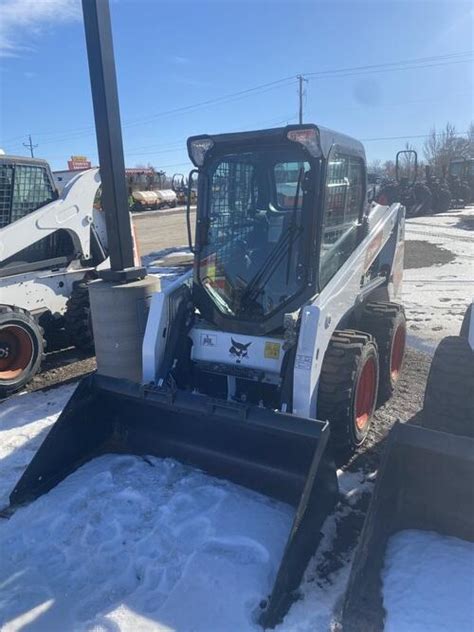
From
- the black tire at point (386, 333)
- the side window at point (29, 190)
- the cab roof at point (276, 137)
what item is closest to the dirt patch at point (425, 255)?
the black tire at point (386, 333)

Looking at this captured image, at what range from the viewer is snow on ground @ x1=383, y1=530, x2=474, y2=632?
2.47 meters

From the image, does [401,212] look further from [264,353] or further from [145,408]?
[145,408]

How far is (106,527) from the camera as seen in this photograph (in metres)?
3.18

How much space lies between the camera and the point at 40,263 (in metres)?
6.39

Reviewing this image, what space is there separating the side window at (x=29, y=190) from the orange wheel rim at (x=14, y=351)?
55.2 inches

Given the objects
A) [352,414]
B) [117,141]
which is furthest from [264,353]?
[117,141]

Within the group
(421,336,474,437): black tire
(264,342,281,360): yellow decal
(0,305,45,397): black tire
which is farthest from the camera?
(0,305,45,397): black tire

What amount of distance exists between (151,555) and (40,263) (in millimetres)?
4469

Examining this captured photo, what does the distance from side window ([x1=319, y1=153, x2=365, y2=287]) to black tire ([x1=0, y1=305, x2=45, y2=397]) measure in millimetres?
3565

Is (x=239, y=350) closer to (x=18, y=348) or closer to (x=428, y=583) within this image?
(x=428, y=583)

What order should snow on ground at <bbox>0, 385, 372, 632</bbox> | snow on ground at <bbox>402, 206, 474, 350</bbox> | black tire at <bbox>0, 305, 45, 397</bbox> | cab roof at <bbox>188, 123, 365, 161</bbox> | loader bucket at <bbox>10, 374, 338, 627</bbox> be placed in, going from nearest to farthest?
snow on ground at <bbox>0, 385, 372, 632</bbox> → loader bucket at <bbox>10, 374, 338, 627</bbox> → cab roof at <bbox>188, 123, 365, 161</bbox> → black tire at <bbox>0, 305, 45, 397</bbox> → snow on ground at <bbox>402, 206, 474, 350</bbox>

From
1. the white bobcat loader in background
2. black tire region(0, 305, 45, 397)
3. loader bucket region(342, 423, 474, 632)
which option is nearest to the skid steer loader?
loader bucket region(342, 423, 474, 632)

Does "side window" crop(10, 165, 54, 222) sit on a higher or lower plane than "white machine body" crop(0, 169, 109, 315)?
higher

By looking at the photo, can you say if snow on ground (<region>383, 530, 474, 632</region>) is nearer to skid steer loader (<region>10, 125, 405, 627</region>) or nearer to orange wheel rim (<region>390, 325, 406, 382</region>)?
skid steer loader (<region>10, 125, 405, 627</region>)
